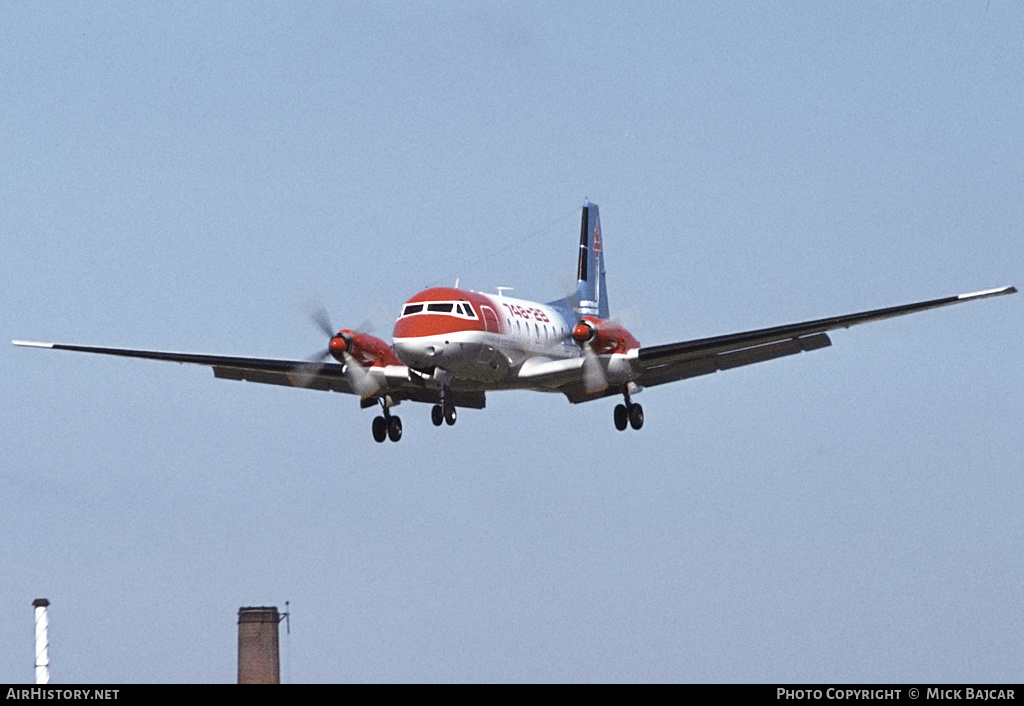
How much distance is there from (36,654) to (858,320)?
78.2 ft

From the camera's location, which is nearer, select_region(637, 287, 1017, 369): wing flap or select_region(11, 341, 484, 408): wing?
select_region(637, 287, 1017, 369): wing flap

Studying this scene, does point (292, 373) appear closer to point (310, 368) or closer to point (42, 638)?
point (310, 368)

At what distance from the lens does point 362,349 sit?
1806 inches

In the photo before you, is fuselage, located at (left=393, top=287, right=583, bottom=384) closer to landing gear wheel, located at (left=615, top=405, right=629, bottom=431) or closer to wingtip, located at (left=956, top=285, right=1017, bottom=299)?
landing gear wheel, located at (left=615, top=405, right=629, bottom=431)

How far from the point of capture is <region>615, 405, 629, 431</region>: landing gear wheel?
49062 mm

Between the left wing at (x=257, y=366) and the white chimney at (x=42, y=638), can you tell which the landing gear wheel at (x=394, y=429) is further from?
the white chimney at (x=42, y=638)

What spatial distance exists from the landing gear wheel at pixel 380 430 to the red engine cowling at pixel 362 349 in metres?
1.61

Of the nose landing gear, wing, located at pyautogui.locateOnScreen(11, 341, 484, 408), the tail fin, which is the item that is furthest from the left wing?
the tail fin

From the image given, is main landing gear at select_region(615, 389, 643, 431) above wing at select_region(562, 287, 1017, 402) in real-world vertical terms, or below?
below

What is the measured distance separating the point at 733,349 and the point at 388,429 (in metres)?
10.1

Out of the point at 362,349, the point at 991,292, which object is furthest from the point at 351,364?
the point at 991,292

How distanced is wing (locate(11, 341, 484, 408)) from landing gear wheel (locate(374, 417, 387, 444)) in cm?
87
